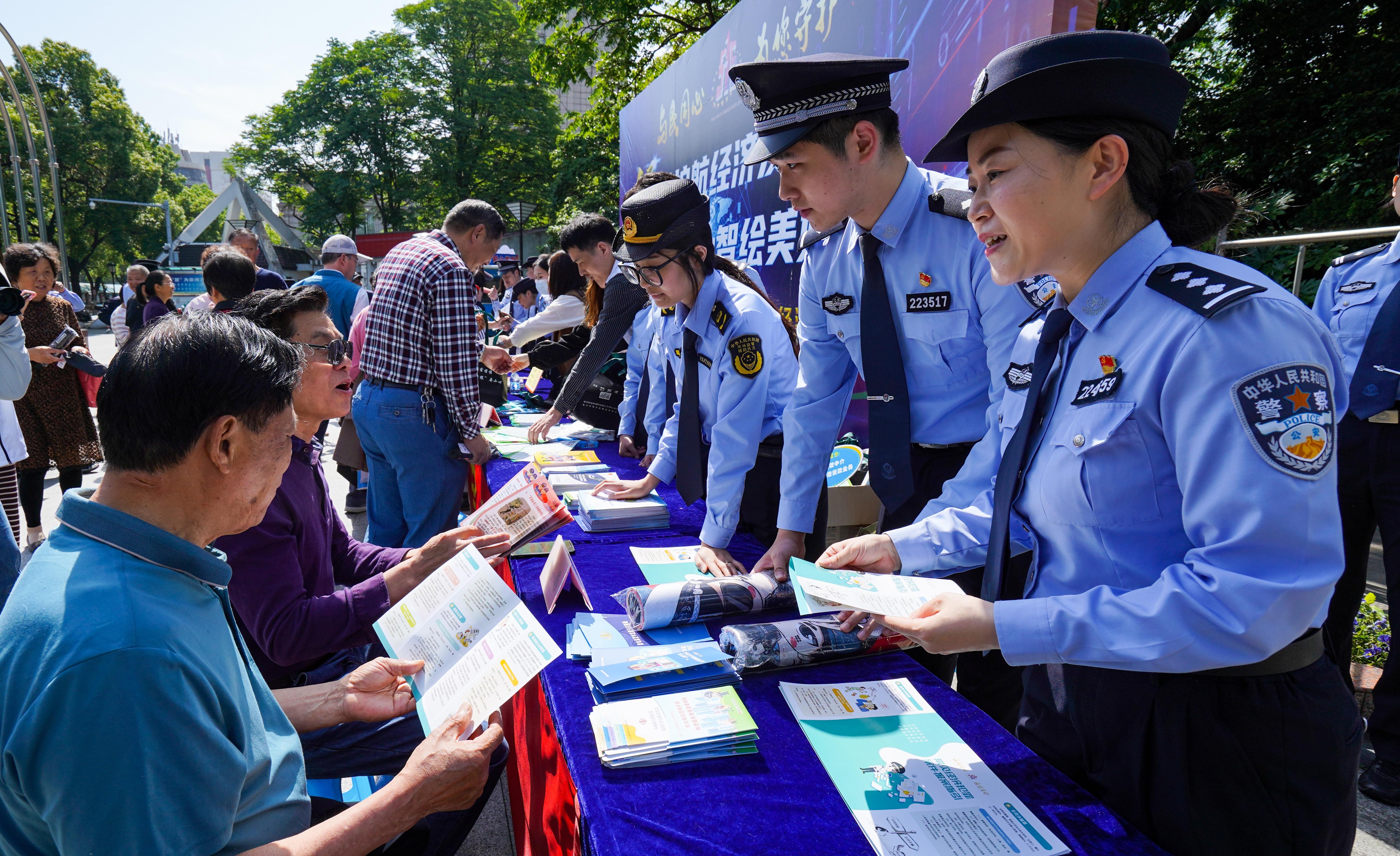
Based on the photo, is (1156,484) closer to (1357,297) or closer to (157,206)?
(1357,297)

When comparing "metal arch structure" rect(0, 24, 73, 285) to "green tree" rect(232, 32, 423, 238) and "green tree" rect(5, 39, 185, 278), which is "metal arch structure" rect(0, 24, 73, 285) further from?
"green tree" rect(5, 39, 185, 278)

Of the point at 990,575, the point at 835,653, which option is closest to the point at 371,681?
the point at 835,653

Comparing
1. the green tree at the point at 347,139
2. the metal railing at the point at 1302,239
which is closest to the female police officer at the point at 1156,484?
the metal railing at the point at 1302,239

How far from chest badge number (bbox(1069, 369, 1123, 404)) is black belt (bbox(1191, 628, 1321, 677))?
40 centimetres

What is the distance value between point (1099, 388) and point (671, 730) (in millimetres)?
908

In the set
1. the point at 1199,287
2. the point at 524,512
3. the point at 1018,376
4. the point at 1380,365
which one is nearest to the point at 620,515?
the point at 524,512

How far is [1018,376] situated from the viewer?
4.76 feet

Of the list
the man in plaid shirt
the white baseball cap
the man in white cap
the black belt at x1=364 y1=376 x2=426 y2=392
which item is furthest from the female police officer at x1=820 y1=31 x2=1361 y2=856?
the white baseball cap

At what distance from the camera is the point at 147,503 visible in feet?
3.40

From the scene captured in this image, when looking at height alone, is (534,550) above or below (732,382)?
below

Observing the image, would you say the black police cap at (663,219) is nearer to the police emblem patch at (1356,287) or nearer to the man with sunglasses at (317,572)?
the man with sunglasses at (317,572)

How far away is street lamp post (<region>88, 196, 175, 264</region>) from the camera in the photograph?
29547mm

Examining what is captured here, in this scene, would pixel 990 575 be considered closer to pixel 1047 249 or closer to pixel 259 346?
pixel 1047 249

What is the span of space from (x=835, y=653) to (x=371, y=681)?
106cm
